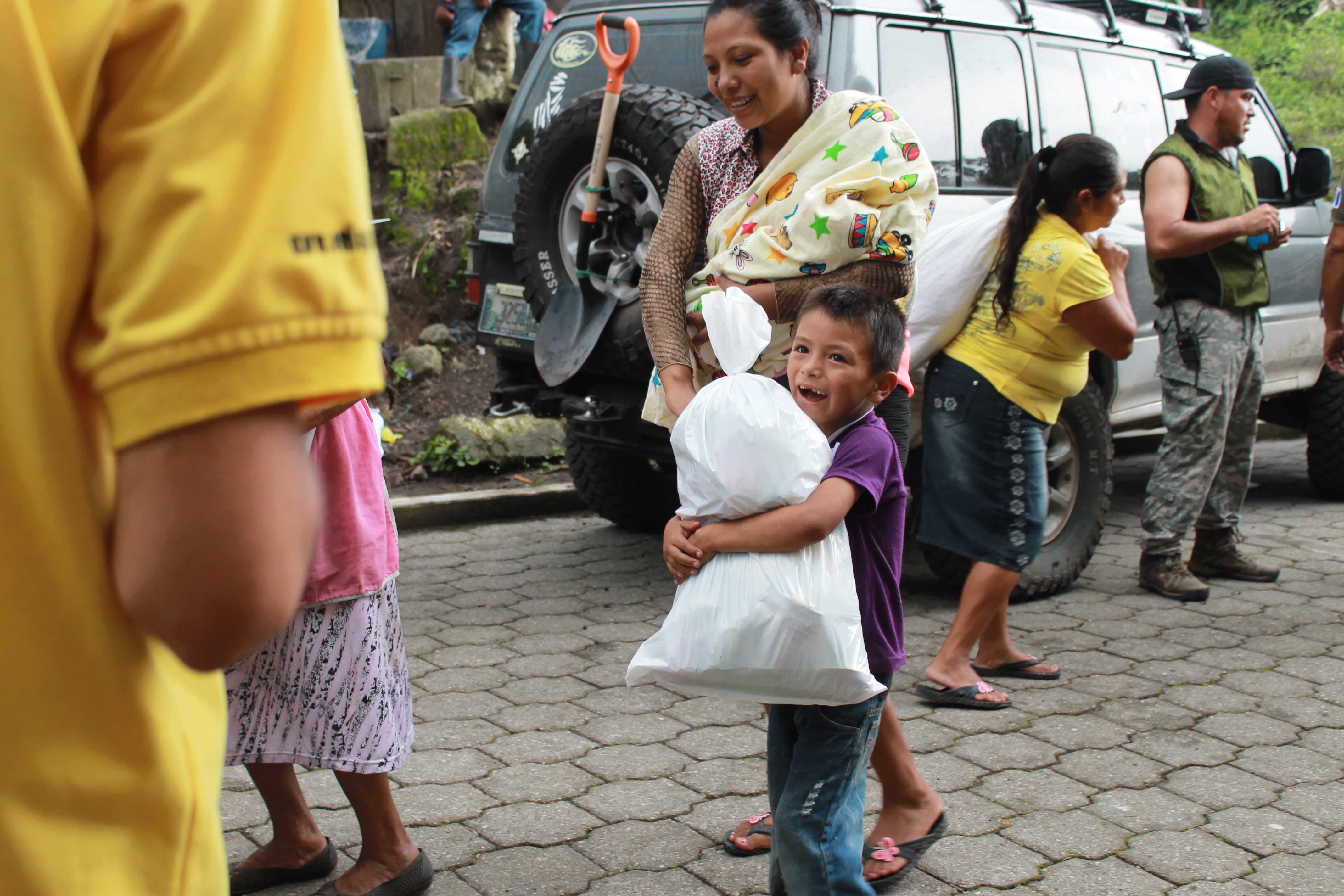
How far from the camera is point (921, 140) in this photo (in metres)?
4.36

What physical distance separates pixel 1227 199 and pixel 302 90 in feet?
15.4

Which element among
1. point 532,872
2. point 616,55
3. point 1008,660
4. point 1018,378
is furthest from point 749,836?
point 616,55

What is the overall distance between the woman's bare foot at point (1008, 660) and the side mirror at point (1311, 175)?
3.19m

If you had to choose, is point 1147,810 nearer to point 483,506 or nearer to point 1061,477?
point 1061,477

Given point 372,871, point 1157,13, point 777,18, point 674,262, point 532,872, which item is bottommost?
point 532,872

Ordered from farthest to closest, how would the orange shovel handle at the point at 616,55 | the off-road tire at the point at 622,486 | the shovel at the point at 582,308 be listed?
1. the off-road tire at the point at 622,486
2. the shovel at the point at 582,308
3. the orange shovel handle at the point at 616,55

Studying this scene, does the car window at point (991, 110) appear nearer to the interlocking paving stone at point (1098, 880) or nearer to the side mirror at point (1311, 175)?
the side mirror at point (1311, 175)

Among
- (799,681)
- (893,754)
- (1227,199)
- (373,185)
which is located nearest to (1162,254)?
(1227,199)

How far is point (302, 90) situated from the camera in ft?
2.23

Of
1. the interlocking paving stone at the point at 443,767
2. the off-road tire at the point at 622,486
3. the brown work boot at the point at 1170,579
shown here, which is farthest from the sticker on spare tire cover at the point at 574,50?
the brown work boot at the point at 1170,579

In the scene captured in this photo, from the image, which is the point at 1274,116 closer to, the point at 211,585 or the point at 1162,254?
the point at 1162,254

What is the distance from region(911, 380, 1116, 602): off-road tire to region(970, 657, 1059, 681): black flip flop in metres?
0.73

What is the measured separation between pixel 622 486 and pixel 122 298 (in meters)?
4.90

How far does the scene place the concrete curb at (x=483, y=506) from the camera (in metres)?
5.88
